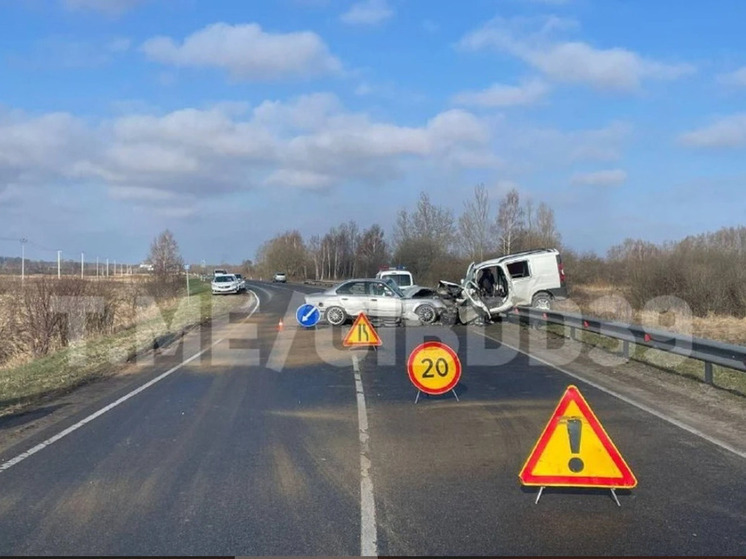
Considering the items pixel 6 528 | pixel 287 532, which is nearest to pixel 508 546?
pixel 287 532

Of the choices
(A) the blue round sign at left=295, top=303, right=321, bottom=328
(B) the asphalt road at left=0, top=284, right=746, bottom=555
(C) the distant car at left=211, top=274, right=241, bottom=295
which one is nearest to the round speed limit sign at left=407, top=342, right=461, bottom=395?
(B) the asphalt road at left=0, top=284, right=746, bottom=555

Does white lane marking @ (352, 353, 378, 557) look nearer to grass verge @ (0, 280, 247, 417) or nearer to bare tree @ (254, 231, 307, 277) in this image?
grass verge @ (0, 280, 247, 417)

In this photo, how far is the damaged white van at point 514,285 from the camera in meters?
23.7

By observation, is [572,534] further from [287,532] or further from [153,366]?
[153,366]

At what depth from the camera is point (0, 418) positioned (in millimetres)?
9797

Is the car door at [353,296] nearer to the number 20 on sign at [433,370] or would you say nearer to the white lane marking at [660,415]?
the white lane marking at [660,415]

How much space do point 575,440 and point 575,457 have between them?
135 mm

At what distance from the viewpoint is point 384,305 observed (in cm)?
2316

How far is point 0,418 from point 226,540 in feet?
21.1

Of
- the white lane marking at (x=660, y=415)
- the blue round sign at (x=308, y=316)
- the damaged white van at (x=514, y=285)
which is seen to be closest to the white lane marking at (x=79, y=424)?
the blue round sign at (x=308, y=316)

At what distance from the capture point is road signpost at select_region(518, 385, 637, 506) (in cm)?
567

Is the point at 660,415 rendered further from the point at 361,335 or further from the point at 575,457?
the point at 361,335

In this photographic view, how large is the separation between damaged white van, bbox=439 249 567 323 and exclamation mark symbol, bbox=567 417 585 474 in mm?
17594

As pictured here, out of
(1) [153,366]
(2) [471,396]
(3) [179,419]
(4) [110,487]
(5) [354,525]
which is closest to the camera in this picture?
(5) [354,525]
